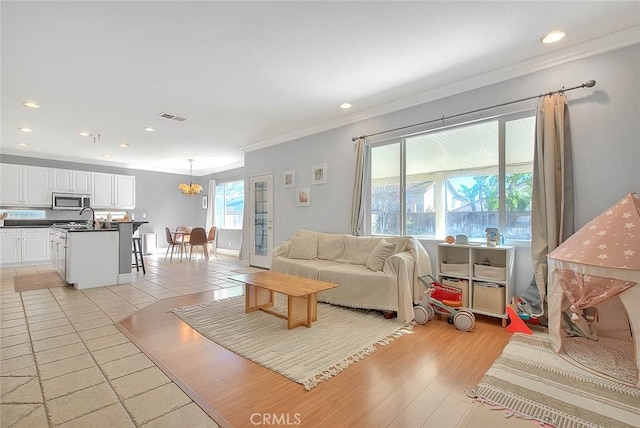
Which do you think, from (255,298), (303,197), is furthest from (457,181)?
(255,298)

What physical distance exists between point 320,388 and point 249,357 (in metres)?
0.70

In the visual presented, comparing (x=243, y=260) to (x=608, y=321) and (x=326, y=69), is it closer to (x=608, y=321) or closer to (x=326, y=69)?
(x=326, y=69)

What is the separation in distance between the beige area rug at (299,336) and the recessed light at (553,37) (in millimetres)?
3073

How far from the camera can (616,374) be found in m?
2.03

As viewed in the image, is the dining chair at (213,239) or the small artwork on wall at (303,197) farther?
the dining chair at (213,239)

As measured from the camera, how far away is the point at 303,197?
5.41m

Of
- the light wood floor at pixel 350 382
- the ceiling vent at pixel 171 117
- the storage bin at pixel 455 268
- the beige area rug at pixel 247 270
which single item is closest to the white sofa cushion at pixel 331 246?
the storage bin at pixel 455 268

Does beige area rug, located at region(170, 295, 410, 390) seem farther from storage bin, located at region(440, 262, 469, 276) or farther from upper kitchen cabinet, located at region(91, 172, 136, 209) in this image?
upper kitchen cabinet, located at region(91, 172, 136, 209)

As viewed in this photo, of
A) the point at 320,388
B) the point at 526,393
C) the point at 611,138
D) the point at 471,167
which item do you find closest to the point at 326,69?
the point at 471,167

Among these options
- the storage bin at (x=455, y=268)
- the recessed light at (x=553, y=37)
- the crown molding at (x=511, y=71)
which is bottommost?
the storage bin at (x=455, y=268)

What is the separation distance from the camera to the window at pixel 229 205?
8.76 metres

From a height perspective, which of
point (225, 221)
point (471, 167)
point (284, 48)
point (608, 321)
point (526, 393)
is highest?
point (284, 48)

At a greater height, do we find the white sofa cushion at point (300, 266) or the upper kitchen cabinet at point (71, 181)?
the upper kitchen cabinet at point (71, 181)

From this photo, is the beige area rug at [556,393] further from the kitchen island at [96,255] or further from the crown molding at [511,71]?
the kitchen island at [96,255]
